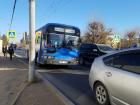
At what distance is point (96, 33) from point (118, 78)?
202 feet

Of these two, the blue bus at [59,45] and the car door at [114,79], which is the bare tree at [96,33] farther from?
the car door at [114,79]

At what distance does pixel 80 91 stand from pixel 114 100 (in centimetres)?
373

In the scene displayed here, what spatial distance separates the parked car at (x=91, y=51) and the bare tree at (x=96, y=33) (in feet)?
129

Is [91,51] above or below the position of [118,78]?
below

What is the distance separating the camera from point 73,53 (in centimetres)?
2144

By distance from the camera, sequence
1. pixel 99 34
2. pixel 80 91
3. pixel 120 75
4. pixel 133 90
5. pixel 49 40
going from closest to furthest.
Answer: pixel 133 90 < pixel 120 75 < pixel 80 91 < pixel 49 40 < pixel 99 34

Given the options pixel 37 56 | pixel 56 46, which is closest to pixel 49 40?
pixel 56 46

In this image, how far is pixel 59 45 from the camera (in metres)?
21.1

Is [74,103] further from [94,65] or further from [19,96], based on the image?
[19,96]

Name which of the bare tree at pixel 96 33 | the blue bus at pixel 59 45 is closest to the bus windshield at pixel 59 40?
the blue bus at pixel 59 45

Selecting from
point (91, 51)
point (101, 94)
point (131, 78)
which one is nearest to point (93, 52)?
point (91, 51)

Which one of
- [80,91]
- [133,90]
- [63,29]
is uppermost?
[63,29]

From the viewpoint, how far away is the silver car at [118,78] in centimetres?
699

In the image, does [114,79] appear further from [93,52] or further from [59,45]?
[93,52]
